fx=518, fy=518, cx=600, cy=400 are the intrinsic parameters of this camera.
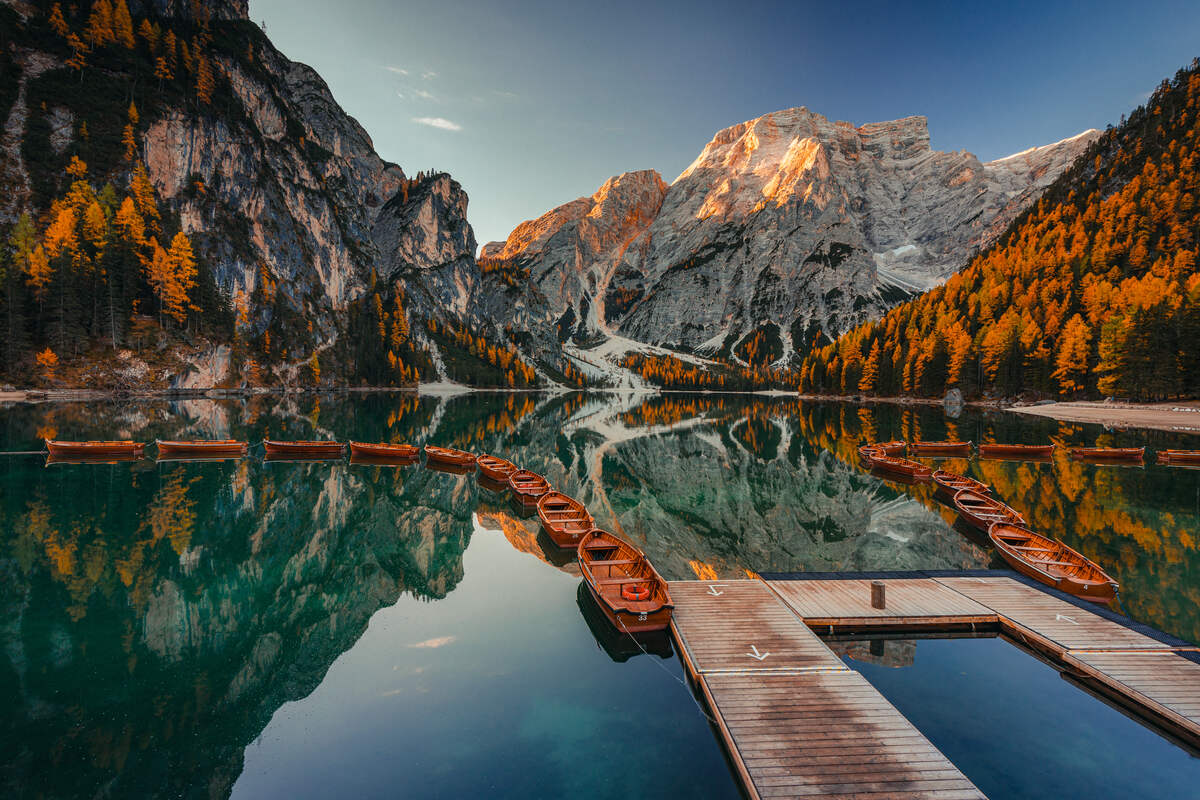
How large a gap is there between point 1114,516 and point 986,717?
2803 cm

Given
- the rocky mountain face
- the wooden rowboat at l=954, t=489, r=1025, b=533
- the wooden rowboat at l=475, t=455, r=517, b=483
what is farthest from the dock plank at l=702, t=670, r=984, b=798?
the rocky mountain face

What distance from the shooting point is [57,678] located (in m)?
13.7

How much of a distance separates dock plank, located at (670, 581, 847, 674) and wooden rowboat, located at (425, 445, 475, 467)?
1212 inches

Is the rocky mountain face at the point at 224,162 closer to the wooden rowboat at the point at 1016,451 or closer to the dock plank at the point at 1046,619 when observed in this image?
the wooden rowboat at the point at 1016,451

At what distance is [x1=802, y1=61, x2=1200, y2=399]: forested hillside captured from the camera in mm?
83688

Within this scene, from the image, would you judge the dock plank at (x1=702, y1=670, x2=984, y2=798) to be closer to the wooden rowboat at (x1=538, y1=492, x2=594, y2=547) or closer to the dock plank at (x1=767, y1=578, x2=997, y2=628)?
the dock plank at (x1=767, y1=578, x2=997, y2=628)

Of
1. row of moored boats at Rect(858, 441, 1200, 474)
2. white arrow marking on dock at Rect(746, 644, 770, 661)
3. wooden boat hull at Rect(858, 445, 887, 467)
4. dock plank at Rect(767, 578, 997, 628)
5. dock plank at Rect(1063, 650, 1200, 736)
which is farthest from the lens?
wooden boat hull at Rect(858, 445, 887, 467)

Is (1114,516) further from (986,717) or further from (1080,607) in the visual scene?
(986,717)

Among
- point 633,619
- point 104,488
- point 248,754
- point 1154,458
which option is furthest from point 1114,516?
point 104,488

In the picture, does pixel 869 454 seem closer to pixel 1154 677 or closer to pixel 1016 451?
pixel 1016 451

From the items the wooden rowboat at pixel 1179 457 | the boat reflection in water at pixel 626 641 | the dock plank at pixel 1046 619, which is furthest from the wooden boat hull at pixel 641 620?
the wooden rowboat at pixel 1179 457

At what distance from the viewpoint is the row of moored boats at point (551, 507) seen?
1695 centimetres

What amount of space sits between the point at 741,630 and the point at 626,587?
422 centimetres

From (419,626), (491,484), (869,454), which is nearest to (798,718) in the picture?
(419,626)
